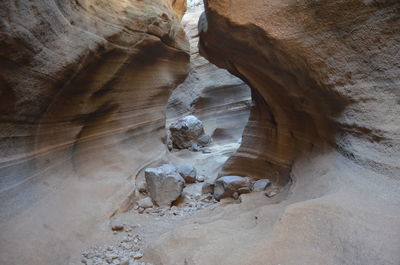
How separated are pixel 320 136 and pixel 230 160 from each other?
200 centimetres

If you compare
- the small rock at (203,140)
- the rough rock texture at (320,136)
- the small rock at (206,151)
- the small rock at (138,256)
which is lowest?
the small rock at (206,151)

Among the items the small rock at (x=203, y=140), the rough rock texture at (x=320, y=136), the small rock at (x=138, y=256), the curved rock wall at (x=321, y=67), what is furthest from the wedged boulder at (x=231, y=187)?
the small rock at (x=203, y=140)

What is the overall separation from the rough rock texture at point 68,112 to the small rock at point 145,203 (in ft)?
0.83

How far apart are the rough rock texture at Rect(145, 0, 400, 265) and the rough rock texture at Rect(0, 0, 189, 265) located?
3.66 feet

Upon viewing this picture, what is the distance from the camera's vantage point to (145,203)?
3727mm

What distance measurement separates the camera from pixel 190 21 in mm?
11852

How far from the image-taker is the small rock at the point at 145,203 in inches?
146

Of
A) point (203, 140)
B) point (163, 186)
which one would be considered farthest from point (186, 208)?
point (203, 140)

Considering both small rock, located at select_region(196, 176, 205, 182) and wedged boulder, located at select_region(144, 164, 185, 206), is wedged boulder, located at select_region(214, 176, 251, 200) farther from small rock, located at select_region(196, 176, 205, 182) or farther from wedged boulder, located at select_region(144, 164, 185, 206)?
small rock, located at select_region(196, 176, 205, 182)

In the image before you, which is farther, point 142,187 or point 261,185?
point 142,187

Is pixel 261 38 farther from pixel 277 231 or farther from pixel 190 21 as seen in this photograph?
pixel 190 21

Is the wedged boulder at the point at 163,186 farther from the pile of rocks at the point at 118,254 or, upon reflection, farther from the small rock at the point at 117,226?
the pile of rocks at the point at 118,254

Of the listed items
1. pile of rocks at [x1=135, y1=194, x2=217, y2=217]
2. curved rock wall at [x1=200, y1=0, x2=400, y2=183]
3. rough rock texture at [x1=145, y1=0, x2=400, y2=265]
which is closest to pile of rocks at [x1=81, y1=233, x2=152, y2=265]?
rough rock texture at [x1=145, y1=0, x2=400, y2=265]

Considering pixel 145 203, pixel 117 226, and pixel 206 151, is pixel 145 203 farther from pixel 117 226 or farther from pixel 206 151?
pixel 206 151
